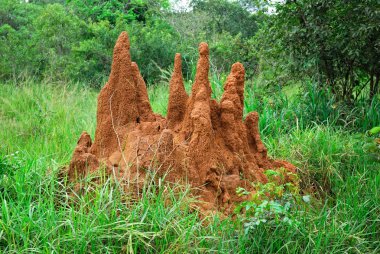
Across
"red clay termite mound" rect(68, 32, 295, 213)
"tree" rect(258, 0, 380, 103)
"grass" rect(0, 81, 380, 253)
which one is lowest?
"grass" rect(0, 81, 380, 253)

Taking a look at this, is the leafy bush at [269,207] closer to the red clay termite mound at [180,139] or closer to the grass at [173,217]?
the grass at [173,217]

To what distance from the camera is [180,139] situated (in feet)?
13.9

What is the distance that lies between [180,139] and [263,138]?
204cm

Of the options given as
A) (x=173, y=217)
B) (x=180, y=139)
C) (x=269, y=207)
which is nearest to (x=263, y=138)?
(x=180, y=139)

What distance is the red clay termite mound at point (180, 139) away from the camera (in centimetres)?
382

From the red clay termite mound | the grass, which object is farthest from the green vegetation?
the red clay termite mound

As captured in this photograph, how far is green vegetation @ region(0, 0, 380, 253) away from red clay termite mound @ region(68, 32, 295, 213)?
18cm

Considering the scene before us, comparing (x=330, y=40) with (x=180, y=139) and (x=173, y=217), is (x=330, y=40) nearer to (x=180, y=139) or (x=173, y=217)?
(x=180, y=139)

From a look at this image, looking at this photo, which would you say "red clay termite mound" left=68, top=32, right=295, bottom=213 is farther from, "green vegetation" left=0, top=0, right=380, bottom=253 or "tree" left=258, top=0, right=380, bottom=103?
"tree" left=258, top=0, right=380, bottom=103

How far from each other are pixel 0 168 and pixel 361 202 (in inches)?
122

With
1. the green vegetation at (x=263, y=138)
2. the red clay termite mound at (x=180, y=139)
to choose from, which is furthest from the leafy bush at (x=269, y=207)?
the red clay termite mound at (x=180, y=139)

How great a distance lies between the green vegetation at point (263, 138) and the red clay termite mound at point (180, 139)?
18cm

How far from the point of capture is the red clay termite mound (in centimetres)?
382

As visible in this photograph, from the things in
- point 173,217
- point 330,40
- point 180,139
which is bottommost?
point 173,217
